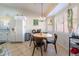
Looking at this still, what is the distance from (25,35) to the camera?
89.6 inches

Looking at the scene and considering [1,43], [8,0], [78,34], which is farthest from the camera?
[78,34]

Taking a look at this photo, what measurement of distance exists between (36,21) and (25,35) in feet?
1.20

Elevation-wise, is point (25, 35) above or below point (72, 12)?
below

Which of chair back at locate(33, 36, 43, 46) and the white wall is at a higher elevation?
the white wall

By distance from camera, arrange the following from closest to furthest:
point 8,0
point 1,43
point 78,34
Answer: point 8,0 < point 1,43 < point 78,34

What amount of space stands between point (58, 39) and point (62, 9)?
624 mm

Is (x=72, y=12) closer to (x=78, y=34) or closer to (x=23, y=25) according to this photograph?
(x=78, y=34)

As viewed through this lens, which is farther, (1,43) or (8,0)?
(1,43)

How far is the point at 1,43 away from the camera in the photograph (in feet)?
6.64

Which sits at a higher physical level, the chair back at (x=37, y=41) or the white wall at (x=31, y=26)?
the white wall at (x=31, y=26)

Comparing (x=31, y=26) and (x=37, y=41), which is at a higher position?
(x=31, y=26)

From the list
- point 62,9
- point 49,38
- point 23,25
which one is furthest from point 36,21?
point 62,9

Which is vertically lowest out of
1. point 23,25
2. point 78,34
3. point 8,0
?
point 78,34

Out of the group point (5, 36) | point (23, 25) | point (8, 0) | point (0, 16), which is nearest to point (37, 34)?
point (23, 25)
